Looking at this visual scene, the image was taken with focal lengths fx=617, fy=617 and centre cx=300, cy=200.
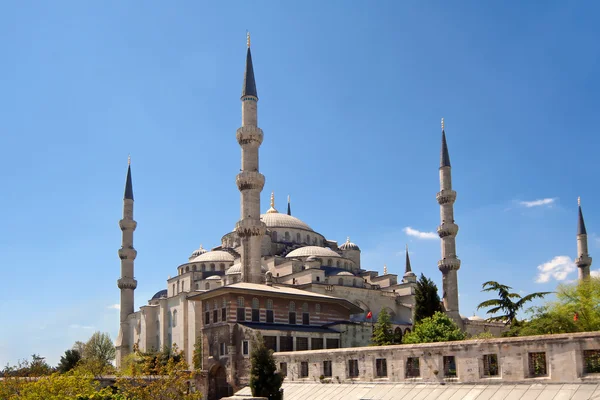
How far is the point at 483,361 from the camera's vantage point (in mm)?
16922

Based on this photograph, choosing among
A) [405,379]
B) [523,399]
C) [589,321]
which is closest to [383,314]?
[589,321]

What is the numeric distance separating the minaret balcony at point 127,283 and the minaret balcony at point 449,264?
24.2 meters

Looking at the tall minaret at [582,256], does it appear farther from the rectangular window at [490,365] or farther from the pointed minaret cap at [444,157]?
the rectangular window at [490,365]

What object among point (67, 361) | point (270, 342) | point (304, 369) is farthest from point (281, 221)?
point (304, 369)

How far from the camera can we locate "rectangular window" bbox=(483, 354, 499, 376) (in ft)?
55.0

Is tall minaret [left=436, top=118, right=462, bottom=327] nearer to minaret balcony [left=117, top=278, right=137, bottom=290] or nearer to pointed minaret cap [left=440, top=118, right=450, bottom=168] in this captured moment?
pointed minaret cap [left=440, top=118, right=450, bottom=168]

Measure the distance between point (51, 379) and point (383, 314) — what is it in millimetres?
21210

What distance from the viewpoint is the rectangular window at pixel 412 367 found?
18852 mm

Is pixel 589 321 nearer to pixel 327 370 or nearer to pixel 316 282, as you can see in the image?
pixel 327 370

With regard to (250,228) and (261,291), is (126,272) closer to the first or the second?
(250,228)

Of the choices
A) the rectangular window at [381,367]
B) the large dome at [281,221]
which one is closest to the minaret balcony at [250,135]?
the large dome at [281,221]

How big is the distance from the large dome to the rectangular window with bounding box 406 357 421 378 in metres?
33.5

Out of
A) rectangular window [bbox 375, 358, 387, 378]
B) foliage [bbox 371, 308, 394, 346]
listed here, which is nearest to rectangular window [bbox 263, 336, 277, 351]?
foliage [bbox 371, 308, 394, 346]

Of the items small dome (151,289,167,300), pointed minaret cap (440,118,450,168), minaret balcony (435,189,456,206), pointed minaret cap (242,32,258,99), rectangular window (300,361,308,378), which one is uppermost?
Result: pointed minaret cap (242,32,258,99)
